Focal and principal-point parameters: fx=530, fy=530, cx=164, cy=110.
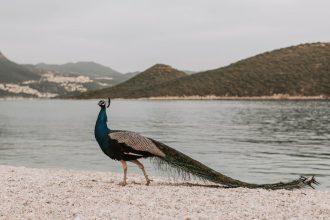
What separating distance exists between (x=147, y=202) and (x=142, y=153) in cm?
309

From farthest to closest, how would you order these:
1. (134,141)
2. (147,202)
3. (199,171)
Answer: (199,171) < (134,141) < (147,202)

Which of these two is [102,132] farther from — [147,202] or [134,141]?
[147,202]

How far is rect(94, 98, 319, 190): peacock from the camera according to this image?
17375 mm

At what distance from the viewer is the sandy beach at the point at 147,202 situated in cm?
1328

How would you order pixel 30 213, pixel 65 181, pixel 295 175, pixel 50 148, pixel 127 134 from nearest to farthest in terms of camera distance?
1. pixel 30 213
2. pixel 127 134
3. pixel 65 181
4. pixel 295 175
5. pixel 50 148

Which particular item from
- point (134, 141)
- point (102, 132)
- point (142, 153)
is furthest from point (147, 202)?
point (102, 132)

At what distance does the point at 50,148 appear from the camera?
4866 cm

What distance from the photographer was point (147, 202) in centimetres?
1462

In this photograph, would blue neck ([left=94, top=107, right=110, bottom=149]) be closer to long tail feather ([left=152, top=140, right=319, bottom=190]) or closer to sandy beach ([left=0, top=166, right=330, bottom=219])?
sandy beach ([left=0, top=166, right=330, bottom=219])

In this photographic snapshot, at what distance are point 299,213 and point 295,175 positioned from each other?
53.6 ft

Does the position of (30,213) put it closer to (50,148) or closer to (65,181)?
(65,181)

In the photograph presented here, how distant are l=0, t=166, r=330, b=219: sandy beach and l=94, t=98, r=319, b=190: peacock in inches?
24.1

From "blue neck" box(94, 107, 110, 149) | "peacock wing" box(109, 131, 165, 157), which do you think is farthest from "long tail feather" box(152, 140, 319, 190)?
"blue neck" box(94, 107, 110, 149)

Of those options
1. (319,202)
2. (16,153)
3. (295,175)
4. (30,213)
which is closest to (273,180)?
(295,175)
